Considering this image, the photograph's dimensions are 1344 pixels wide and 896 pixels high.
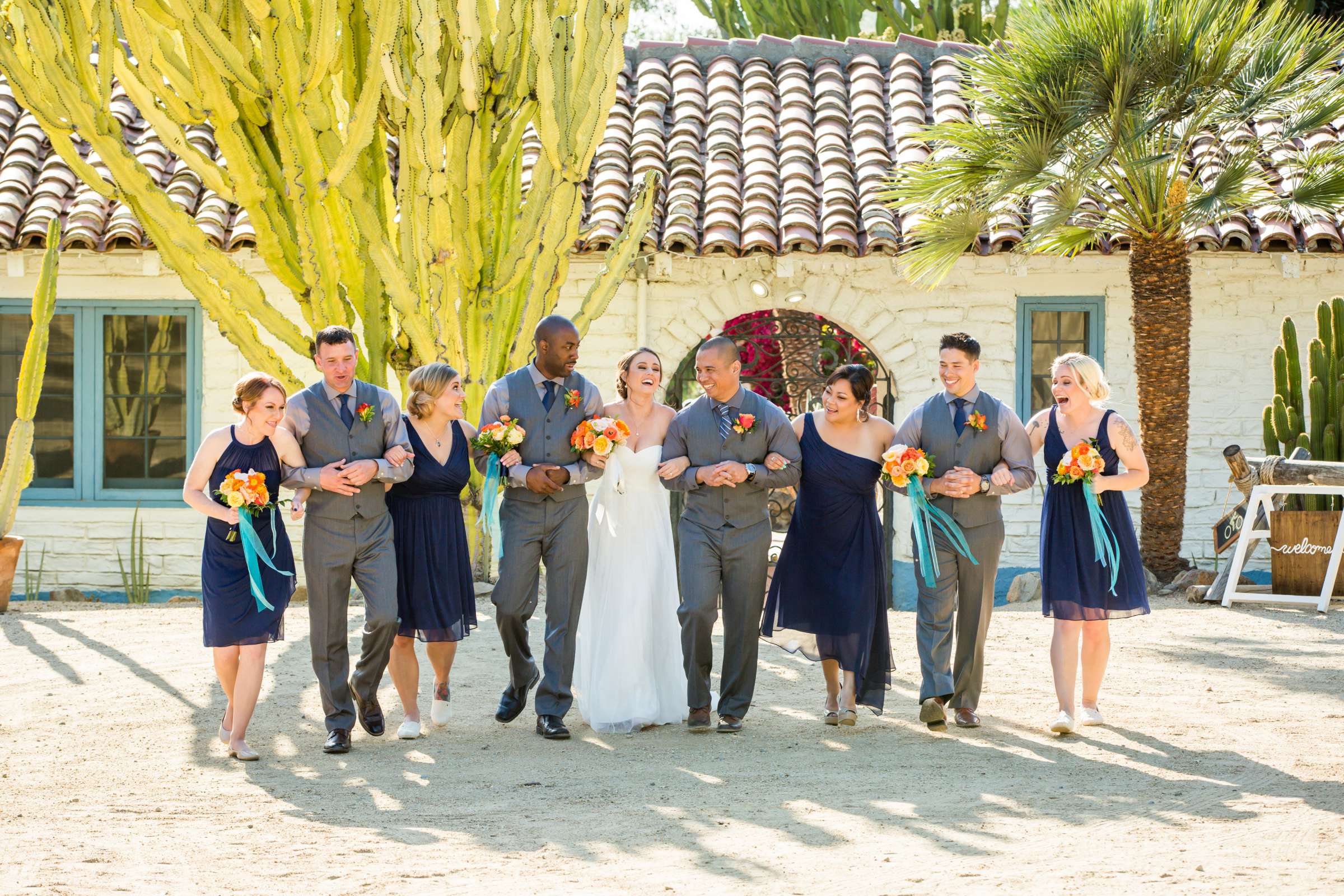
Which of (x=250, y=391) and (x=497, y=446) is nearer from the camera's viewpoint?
(x=250, y=391)

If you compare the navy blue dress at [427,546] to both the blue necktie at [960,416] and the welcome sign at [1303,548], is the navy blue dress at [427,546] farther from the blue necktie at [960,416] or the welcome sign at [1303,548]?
the welcome sign at [1303,548]

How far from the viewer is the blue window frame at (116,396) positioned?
11.7 meters

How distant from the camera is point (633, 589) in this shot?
20.6 feet

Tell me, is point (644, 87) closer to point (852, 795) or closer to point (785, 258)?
point (785, 258)

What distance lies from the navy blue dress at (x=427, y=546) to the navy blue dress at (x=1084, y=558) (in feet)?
8.28

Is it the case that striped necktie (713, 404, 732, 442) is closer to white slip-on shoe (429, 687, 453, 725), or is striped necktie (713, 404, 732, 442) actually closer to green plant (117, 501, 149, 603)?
white slip-on shoe (429, 687, 453, 725)

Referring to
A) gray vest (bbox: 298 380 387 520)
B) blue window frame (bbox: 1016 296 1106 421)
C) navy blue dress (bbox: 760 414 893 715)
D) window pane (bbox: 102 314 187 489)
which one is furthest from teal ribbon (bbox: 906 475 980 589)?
window pane (bbox: 102 314 187 489)

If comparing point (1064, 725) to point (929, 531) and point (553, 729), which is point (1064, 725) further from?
point (553, 729)

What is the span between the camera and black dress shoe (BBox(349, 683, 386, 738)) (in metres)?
5.99

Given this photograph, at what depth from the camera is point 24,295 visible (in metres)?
11.6

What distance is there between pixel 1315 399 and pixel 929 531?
580 cm

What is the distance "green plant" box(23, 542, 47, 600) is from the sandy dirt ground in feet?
12.4

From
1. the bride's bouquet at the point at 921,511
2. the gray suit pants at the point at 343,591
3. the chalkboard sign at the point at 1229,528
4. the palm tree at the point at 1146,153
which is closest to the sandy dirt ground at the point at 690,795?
the gray suit pants at the point at 343,591

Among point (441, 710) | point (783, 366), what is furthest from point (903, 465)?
point (783, 366)
